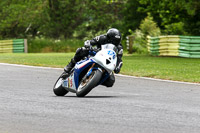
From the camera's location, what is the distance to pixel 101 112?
789cm

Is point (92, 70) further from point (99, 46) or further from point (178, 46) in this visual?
point (178, 46)

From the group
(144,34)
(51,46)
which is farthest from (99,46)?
(51,46)

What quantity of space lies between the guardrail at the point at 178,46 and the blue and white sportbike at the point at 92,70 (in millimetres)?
18357

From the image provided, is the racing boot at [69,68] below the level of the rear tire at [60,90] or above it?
above

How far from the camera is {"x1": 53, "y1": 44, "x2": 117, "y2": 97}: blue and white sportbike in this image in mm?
9625

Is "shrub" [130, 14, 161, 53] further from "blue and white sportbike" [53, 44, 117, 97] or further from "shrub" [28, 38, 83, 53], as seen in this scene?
"blue and white sportbike" [53, 44, 117, 97]

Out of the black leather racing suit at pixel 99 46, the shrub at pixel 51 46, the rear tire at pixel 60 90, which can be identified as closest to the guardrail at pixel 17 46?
the shrub at pixel 51 46

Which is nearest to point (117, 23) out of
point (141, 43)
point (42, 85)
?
point (141, 43)

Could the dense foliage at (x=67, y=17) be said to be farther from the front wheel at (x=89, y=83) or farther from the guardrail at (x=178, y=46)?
the front wheel at (x=89, y=83)

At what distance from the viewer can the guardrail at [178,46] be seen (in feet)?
91.6

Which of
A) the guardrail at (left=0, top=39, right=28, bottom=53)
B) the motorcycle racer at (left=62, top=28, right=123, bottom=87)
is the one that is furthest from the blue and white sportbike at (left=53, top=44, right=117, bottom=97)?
the guardrail at (left=0, top=39, right=28, bottom=53)

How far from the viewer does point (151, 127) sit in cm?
670

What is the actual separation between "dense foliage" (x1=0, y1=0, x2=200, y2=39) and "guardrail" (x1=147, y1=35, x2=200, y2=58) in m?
19.2

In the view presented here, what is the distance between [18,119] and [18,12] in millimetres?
49448
